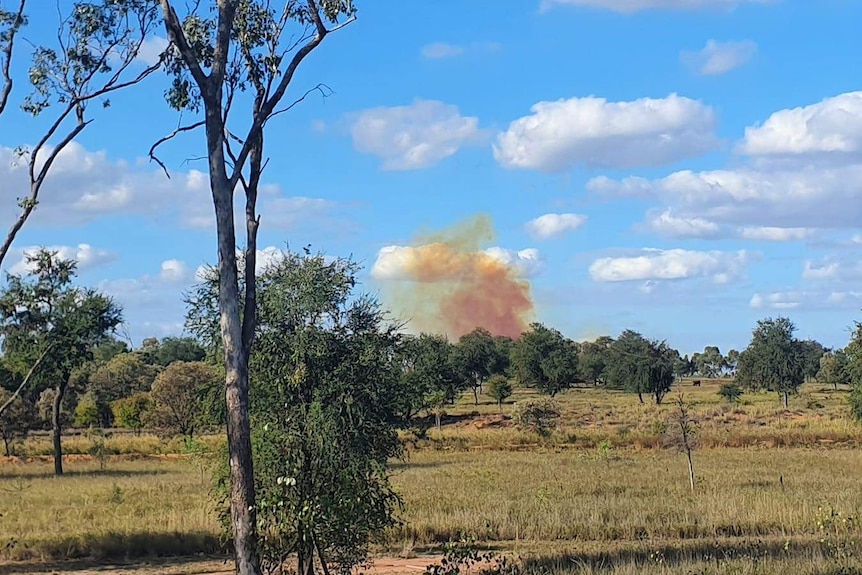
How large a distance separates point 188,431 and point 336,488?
4175 cm

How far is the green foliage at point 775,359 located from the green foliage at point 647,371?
6.66m

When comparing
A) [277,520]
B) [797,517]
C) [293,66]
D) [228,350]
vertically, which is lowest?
[797,517]

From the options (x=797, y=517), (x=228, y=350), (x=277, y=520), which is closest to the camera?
(x=228, y=350)

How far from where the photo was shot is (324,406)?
44.2 ft

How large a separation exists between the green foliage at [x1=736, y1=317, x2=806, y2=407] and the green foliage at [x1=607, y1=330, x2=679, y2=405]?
6656mm

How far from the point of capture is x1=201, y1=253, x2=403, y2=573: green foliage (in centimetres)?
1175

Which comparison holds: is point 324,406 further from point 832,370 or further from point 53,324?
point 832,370

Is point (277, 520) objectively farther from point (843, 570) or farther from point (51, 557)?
point (51, 557)

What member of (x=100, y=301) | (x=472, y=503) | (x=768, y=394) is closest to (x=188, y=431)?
(x=100, y=301)

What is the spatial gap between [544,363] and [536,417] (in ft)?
130

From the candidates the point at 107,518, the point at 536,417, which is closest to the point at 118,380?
the point at 536,417

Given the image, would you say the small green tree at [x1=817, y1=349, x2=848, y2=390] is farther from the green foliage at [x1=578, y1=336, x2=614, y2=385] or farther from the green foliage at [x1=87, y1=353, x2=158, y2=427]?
the green foliage at [x1=87, y1=353, x2=158, y2=427]

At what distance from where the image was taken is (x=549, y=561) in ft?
49.0

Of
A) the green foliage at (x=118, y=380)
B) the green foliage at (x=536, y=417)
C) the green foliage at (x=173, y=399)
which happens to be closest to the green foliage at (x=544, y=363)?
the green foliage at (x=118, y=380)
